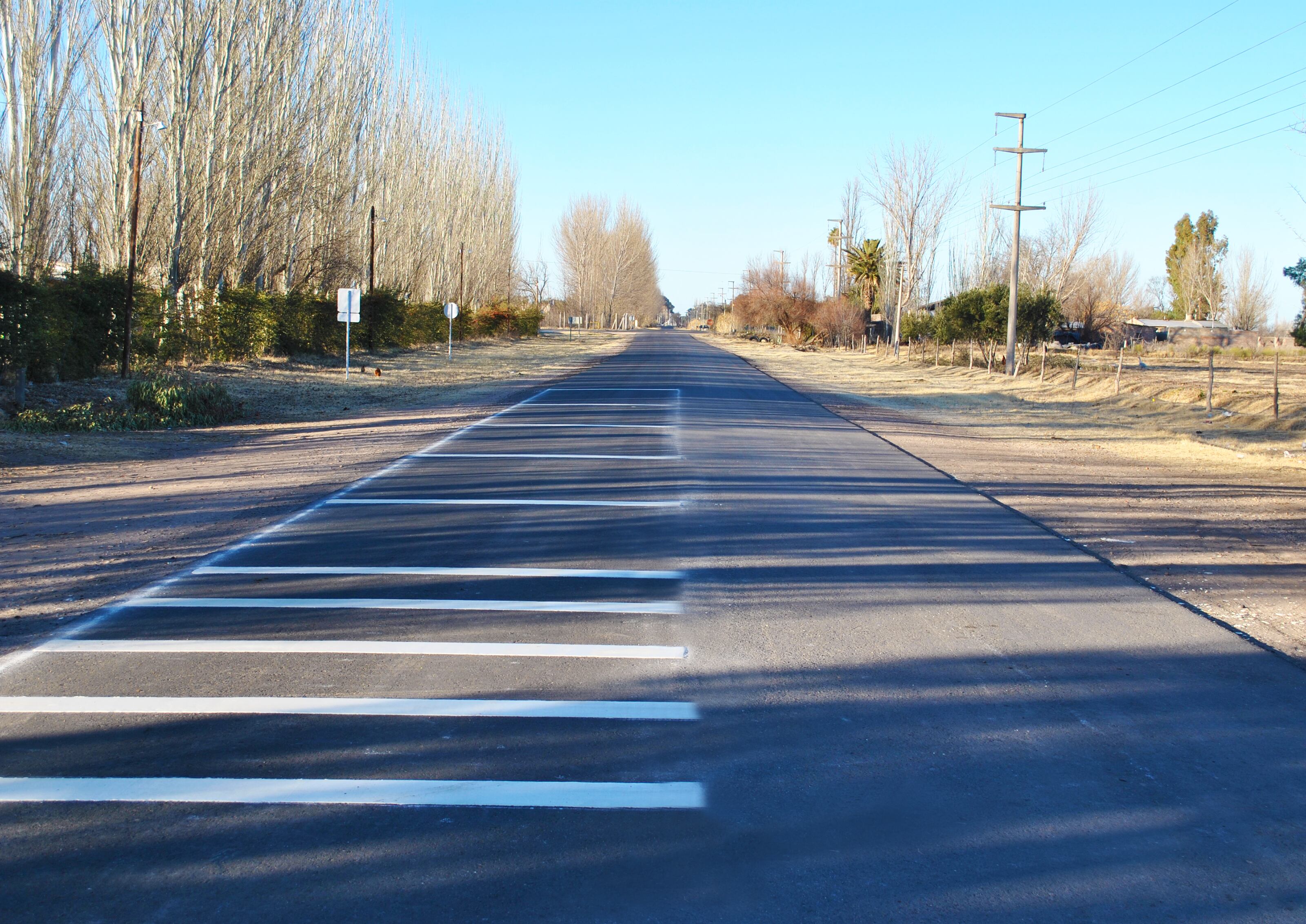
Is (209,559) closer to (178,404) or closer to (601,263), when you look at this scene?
(178,404)

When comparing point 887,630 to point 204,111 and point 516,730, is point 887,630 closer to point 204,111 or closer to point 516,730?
point 516,730

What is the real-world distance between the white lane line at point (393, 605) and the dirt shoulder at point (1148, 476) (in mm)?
3981

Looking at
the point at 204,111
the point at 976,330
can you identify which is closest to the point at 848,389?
the point at 976,330

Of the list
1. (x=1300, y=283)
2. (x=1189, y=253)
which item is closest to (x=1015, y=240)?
(x=1300, y=283)

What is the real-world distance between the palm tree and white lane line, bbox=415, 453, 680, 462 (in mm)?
62395

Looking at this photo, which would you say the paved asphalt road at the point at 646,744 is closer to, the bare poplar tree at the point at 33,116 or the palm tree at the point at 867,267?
the bare poplar tree at the point at 33,116

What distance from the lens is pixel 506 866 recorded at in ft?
11.0

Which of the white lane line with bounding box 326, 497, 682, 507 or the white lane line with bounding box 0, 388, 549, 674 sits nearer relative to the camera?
the white lane line with bounding box 0, 388, 549, 674

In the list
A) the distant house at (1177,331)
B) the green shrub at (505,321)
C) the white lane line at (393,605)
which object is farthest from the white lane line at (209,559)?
the distant house at (1177,331)

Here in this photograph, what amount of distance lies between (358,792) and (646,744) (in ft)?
4.00

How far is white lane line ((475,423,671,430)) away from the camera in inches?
675

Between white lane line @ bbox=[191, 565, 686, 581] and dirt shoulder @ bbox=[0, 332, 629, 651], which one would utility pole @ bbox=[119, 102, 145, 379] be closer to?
dirt shoulder @ bbox=[0, 332, 629, 651]

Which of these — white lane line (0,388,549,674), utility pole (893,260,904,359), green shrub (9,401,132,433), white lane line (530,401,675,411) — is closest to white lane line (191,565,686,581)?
white lane line (0,388,549,674)

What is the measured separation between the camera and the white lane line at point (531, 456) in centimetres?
1314
